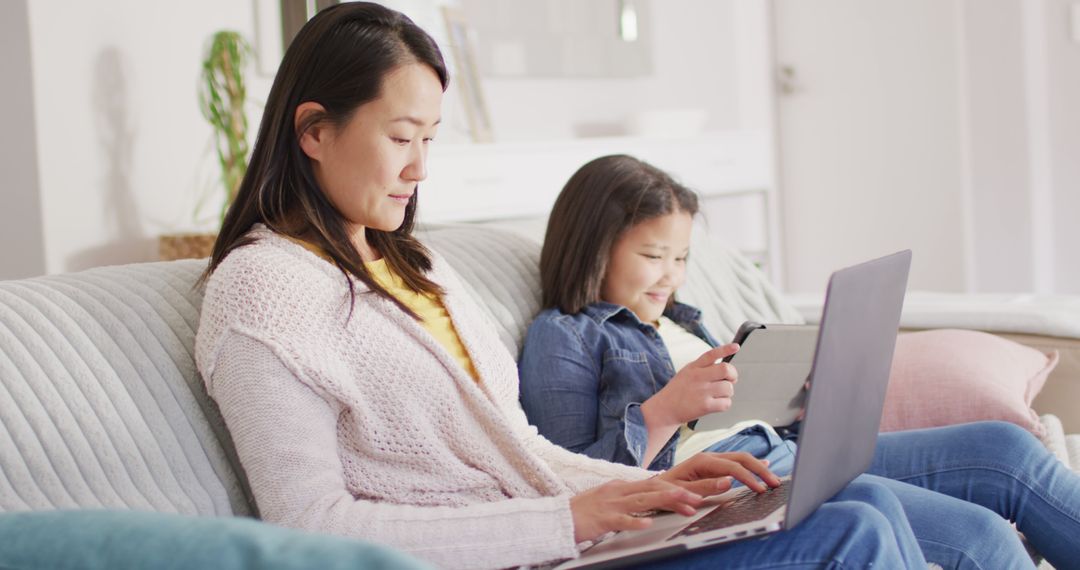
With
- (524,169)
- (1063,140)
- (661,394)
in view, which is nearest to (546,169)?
(524,169)

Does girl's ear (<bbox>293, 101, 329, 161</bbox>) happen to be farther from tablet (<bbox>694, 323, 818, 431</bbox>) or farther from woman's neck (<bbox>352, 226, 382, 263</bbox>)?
tablet (<bbox>694, 323, 818, 431</bbox>)

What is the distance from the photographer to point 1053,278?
433 centimetres

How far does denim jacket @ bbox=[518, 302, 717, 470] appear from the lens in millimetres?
1523

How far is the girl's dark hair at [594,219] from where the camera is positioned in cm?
174

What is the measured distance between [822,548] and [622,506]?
19 cm

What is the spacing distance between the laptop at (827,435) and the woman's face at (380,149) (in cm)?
44

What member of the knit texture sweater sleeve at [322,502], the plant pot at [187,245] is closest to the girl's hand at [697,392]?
the knit texture sweater sleeve at [322,502]

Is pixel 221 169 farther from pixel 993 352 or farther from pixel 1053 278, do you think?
pixel 1053 278

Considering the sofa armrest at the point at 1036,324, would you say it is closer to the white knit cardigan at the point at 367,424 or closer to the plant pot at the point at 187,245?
the white knit cardigan at the point at 367,424

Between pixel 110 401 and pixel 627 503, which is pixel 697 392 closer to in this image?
pixel 627 503

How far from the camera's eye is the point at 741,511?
110 cm

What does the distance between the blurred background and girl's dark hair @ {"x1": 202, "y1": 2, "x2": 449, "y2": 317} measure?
3.47 feet

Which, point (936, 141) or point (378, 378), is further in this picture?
point (936, 141)

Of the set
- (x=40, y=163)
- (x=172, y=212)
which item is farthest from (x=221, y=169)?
(x=40, y=163)
